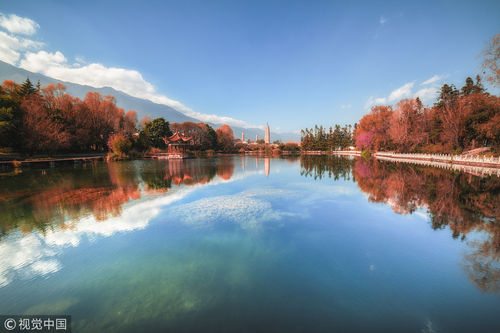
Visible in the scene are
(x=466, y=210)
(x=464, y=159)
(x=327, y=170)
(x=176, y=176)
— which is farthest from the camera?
(x=464, y=159)

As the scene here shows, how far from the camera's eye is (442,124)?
1266 inches

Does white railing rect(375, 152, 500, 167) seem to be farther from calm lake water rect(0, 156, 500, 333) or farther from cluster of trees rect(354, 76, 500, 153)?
calm lake water rect(0, 156, 500, 333)

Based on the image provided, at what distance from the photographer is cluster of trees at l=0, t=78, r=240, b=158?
25547 millimetres

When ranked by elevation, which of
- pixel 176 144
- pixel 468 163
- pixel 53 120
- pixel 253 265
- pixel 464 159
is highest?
pixel 53 120

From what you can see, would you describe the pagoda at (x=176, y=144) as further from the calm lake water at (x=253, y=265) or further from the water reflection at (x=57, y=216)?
the calm lake water at (x=253, y=265)

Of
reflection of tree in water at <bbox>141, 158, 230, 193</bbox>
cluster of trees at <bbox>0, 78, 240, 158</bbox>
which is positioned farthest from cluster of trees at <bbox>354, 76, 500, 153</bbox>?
cluster of trees at <bbox>0, 78, 240, 158</bbox>

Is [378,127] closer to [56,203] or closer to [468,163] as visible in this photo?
[468,163]

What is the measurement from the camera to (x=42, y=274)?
12.8 feet

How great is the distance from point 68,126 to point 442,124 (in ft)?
200

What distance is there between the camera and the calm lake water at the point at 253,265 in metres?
2.88

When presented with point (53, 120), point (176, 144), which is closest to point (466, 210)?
point (176, 144)

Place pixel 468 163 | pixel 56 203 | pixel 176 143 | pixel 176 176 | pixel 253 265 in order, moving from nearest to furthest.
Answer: pixel 253 265, pixel 56 203, pixel 176 176, pixel 468 163, pixel 176 143

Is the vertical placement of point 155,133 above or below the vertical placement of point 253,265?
above

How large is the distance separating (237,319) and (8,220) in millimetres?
8502
